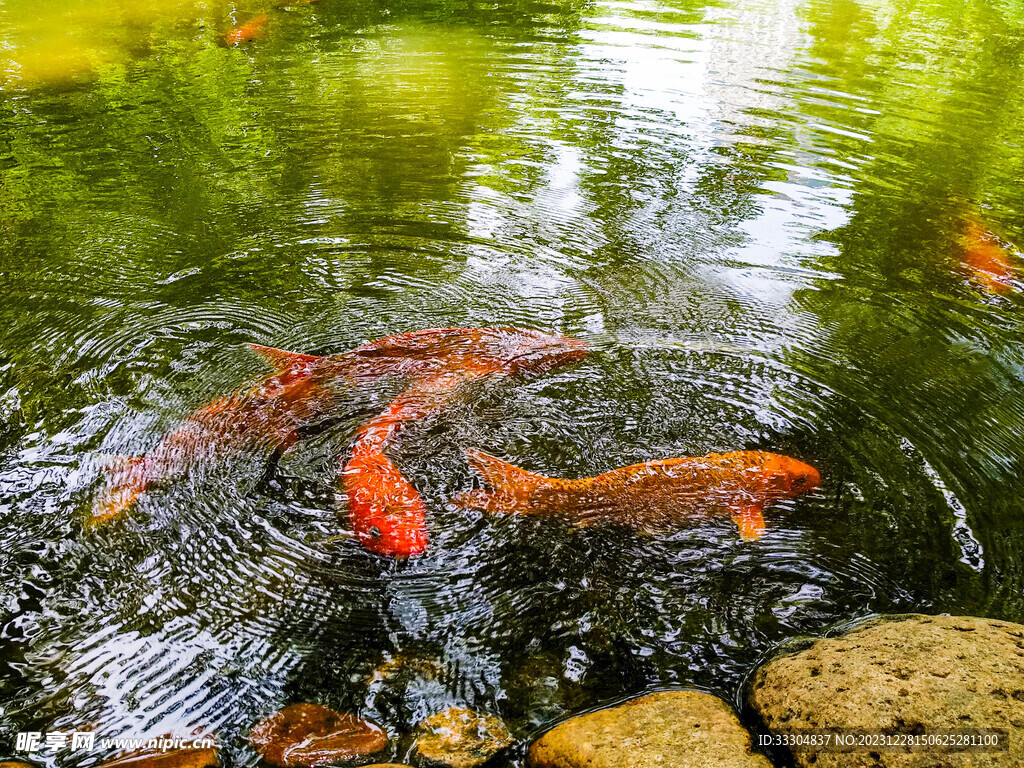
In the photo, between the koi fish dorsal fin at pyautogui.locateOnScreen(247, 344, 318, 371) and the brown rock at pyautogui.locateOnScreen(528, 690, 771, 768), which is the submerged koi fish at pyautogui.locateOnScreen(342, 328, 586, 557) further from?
the brown rock at pyautogui.locateOnScreen(528, 690, 771, 768)

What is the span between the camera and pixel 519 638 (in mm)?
3404

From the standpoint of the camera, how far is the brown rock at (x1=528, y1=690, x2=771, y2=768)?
272 centimetres

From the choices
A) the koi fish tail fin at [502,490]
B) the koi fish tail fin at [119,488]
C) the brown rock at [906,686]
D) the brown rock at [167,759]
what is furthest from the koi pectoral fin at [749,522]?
the koi fish tail fin at [119,488]

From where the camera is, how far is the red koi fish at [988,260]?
20.7ft

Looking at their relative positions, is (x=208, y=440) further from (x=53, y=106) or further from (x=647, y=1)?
(x=647, y=1)

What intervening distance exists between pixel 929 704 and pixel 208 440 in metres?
→ 3.89

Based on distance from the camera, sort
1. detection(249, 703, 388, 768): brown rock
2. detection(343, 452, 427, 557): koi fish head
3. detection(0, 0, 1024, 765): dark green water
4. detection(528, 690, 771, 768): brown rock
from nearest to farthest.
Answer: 1. detection(528, 690, 771, 768): brown rock
2. detection(249, 703, 388, 768): brown rock
3. detection(0, 0, 1024, 765): dark green water
4. detection(343, 452, 427, 557): koi fish head

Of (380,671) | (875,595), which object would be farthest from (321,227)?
(875,595)

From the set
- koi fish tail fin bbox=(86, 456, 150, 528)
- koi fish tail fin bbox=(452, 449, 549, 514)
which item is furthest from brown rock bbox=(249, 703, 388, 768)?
koi fish tail fin bbox=(86, 456, 150, 528)

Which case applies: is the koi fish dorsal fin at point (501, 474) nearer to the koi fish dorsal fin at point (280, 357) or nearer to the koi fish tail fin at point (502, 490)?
the koi fish tail fin at point (502, 490)

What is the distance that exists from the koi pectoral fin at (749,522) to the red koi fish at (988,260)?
3836 millimetres

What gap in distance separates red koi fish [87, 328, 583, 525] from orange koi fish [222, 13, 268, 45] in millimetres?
10978

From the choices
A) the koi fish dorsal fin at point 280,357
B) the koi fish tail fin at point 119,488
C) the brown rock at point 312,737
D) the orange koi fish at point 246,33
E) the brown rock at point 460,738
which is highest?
the orange koi fish at point 246,33

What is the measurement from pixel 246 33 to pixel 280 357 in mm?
11675
